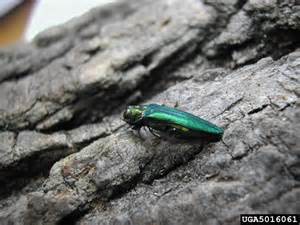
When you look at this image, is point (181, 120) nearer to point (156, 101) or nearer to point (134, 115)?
point (134, 115)

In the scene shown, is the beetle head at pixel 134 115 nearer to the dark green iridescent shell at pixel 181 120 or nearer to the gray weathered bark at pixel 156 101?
the dark green iridescent shell at pixel 181 120

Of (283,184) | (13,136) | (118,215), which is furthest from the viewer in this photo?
(13,136)

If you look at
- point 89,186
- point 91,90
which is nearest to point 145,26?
point 91,90

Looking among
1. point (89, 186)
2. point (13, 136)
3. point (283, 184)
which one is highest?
point (13, 136)

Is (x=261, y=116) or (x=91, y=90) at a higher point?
(x=91, y=90)

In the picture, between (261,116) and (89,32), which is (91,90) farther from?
(261,116)

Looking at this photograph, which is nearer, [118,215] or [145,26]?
[118,215]

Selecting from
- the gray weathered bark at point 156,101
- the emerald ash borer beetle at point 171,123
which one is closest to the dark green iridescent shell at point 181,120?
the emerald ash borer beetle at point 171,123
